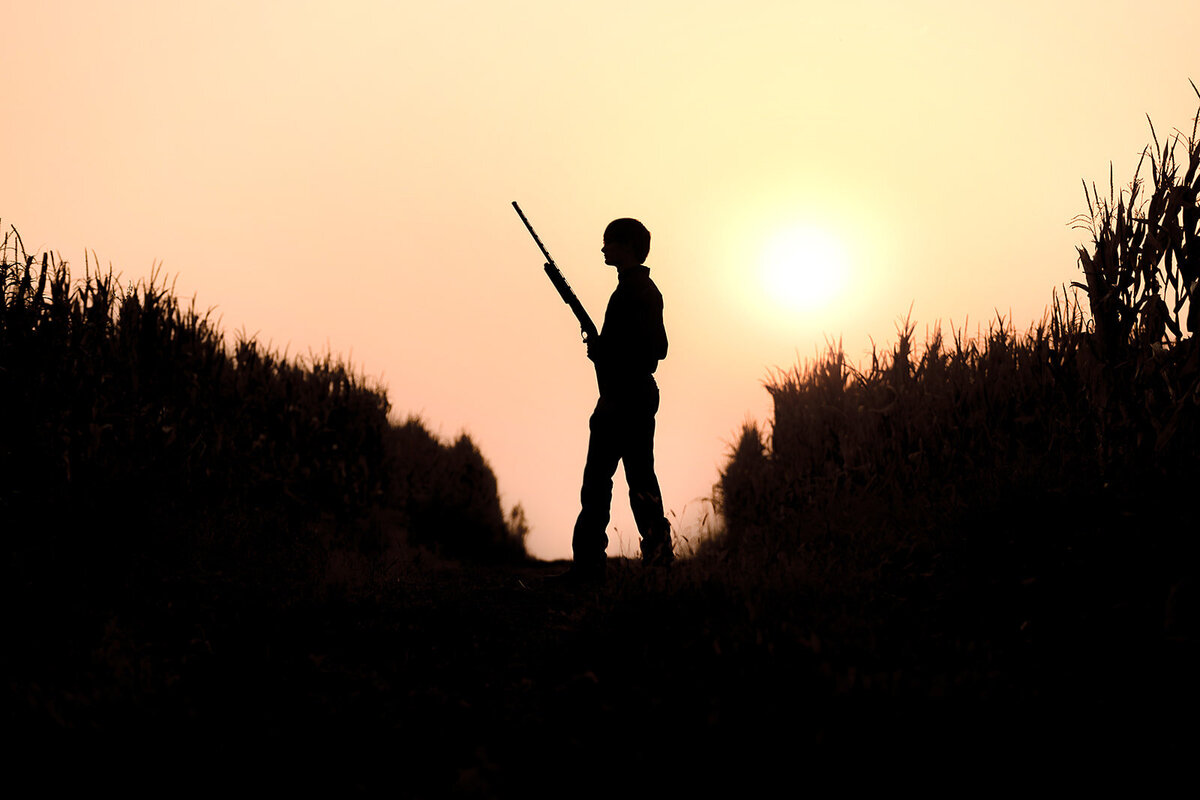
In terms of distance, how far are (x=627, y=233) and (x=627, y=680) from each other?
3.49 meters

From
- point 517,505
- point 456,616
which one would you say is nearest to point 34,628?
point 456,616

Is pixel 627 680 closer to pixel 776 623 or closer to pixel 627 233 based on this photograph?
pixel 776 623

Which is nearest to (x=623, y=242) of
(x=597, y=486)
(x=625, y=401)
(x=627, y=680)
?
(x=625, y=401)

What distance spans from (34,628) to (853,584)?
4.47m

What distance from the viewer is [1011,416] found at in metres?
7.28

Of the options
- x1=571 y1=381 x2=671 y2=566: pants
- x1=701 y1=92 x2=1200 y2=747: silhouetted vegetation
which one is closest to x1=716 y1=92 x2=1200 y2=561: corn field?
x1=701 y1=92 x2=1200 y2=747: silhouetted vegetation

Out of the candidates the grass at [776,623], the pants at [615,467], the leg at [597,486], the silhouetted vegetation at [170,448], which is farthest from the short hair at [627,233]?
the silhouetted vegetation at [170,448]

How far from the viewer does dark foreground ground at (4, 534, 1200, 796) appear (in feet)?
10.4

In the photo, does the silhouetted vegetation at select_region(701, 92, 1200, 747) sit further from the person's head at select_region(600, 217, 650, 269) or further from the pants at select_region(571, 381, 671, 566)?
the person's head at select_region(600, 217, 650, 269)

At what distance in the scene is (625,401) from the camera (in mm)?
6363

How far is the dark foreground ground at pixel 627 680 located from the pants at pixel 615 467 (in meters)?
1.04

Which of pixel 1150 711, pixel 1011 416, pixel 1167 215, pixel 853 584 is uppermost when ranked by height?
pixel 1167 215

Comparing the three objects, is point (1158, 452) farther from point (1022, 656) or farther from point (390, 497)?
point (390, 497)

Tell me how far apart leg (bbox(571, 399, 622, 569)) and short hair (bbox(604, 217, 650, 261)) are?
3.82 ft
